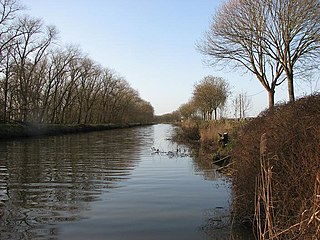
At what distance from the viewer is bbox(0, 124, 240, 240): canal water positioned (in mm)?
6801

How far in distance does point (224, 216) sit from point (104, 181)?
539cm

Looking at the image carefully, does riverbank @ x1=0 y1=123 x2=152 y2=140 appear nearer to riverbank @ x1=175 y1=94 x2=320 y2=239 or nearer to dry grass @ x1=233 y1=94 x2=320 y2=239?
riverbank @ x1=175 y1=94 x2=320 y2=239

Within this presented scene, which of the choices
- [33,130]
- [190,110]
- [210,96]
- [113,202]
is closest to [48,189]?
[113,202]

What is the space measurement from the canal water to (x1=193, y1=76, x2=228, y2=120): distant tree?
33753 millimetres

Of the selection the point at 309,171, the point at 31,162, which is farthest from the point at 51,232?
the point at 31,162

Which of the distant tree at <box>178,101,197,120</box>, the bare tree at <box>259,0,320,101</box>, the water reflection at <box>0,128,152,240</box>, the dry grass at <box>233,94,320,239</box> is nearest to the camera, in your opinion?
the dry grass at <box>233,94,320,239</box>

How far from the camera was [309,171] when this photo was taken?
4836mm

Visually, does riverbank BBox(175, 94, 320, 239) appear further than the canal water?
No

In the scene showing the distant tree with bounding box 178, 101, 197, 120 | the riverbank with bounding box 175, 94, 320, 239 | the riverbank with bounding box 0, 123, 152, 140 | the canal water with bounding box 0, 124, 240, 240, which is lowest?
the canal water with bounding box 0, 124, 240, 240

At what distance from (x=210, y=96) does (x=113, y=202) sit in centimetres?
4088

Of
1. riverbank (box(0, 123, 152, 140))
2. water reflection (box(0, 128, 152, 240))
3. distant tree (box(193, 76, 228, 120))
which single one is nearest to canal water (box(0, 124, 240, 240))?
water reflection (box(0, 128, 152, 240))

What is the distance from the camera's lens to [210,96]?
48875 millimetres

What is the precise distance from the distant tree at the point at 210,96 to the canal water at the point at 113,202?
33.8m

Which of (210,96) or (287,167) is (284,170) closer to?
(287,167)
